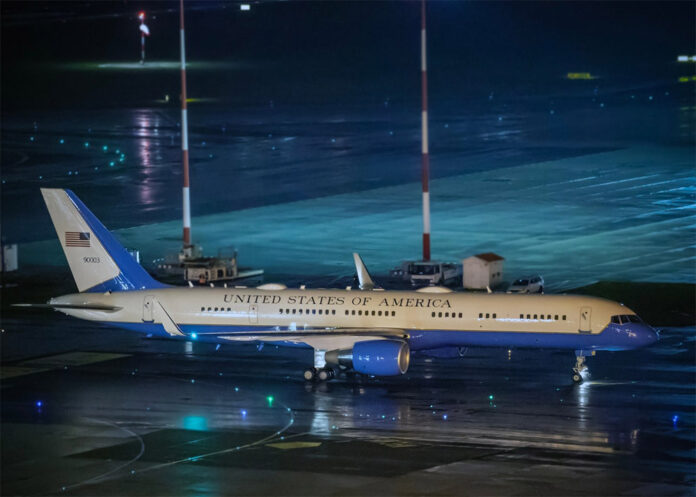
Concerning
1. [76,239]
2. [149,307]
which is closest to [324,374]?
[149,307]

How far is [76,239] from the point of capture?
53938 millimetres

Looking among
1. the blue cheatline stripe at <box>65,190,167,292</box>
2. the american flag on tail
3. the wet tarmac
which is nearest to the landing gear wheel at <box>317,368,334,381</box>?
the wet tarmac

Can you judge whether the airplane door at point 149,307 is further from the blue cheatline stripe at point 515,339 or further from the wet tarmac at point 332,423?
the blue cheatline stripe at point 515,339

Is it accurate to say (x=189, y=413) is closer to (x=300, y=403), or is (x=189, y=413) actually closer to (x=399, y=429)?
(x=300, y=403)

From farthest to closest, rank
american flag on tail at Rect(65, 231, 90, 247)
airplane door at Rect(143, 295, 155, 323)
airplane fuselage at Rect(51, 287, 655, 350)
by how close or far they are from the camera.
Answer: american flag on tail at Rect(65, 231, 90, 247), airplane door at Rect(143, 295, 155, 323), airplane fuselage at Rect(51, 287, 655, 350)

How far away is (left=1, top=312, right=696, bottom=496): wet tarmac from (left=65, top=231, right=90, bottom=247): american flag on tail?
15.4 ft

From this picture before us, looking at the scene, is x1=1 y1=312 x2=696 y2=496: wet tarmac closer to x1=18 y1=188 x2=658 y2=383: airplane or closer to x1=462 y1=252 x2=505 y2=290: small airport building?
x1=18 y1=188 x2=658 y2=383: airplane

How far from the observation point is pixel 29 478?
37.5 metres

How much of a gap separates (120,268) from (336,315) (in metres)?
9.33

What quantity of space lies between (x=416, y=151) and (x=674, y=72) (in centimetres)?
7793

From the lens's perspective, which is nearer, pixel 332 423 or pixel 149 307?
pixel 332 423

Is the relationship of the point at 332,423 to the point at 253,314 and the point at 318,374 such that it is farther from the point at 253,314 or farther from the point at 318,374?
the point at 253,314

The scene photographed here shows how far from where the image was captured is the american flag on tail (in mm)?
53781

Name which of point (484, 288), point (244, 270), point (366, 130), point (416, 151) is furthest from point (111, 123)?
point (484, 288)
